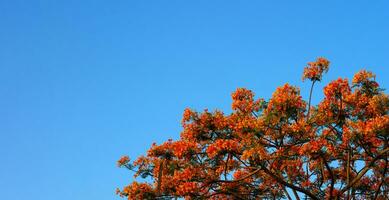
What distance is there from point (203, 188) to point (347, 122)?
5.35 meters

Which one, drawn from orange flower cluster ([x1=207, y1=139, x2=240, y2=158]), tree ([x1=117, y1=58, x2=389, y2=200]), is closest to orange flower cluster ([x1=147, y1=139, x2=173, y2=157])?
tree ([x1=117, y1=58, x2=389, y2=200])

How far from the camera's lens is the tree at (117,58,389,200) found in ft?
53.8

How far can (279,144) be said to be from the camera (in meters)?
18.1

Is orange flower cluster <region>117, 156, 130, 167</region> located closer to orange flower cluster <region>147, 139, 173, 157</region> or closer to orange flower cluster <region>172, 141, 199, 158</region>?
orange flower cluster <region>147, 139, 173, 157</region>

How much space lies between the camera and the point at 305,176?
20.7 m

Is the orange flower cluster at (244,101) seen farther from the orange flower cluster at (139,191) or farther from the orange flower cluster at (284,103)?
the orange flower cluster at (139,191)

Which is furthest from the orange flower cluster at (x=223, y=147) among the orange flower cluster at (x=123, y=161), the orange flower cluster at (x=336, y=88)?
the orange flower cluster at (x=123, y=161)

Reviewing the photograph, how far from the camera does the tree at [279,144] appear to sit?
645 inches

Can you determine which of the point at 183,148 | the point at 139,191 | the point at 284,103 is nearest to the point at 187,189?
the point at 183,148

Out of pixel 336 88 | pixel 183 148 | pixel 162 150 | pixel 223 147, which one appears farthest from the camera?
pixel 162 150

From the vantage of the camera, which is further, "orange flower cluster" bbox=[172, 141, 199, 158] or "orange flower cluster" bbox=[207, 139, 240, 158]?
"orange flower cluster" bbox=[172, 141, 199, 158]

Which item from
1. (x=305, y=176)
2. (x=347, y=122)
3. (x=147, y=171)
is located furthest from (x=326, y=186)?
(x=147, y=171)

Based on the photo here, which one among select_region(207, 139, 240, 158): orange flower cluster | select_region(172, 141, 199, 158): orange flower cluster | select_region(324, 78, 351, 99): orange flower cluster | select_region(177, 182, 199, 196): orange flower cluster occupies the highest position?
select_region(324, 78, 351, 99): orange flower cluster

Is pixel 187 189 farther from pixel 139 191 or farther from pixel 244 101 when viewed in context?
pixel 244 101
